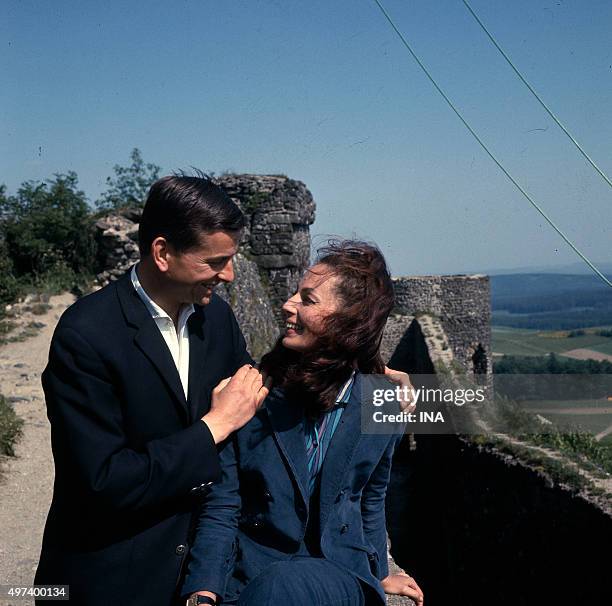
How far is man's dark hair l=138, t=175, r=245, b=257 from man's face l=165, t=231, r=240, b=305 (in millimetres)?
27

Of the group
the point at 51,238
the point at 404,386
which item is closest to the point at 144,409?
the point at 404,386

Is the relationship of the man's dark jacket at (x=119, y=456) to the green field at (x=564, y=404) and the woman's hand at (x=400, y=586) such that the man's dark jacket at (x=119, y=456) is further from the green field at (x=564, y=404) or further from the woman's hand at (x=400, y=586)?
the green field at (x=564, y=404)

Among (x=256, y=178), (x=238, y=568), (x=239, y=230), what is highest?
→ (x=256, y=178)

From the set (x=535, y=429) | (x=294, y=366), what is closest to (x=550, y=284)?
(x=535, y=429)

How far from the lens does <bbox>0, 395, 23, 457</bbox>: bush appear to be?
7.86 metres

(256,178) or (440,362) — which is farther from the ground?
(256,178)

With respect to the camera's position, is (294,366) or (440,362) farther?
(440,362)

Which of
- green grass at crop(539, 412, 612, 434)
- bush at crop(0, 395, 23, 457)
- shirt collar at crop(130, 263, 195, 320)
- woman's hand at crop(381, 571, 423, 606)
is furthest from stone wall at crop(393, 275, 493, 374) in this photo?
shirt collar at crop(130, 263, 195, 320)

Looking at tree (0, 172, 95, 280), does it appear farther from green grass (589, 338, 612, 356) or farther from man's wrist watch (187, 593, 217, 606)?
man's wrist watch (187, 593, 217, 606)

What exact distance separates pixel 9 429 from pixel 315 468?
21.2 feet

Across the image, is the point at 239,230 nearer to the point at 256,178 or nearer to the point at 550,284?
the point at 256,178

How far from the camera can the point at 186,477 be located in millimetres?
2332

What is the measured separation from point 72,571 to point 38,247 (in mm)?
13459

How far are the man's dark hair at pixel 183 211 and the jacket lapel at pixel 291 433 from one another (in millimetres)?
588
